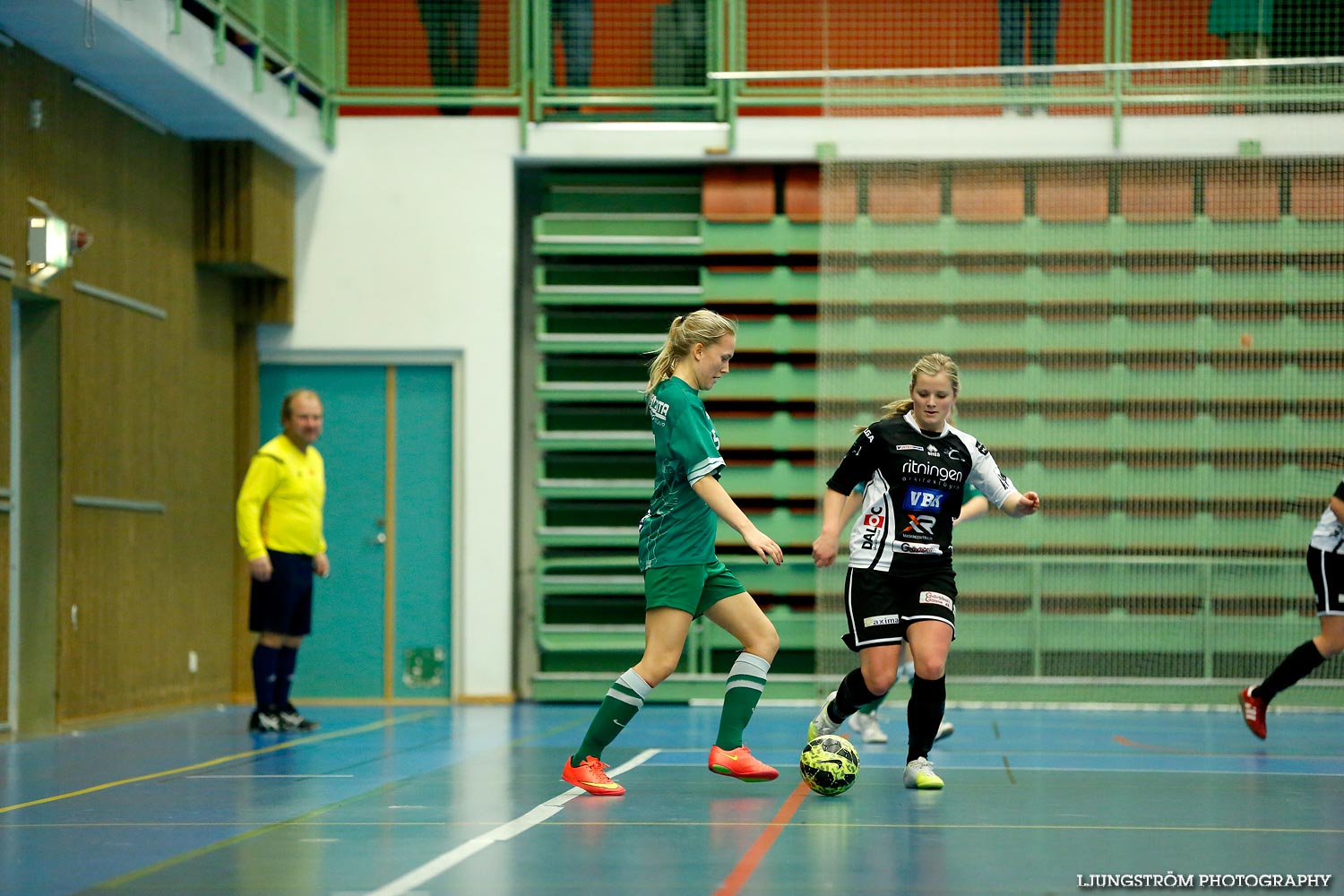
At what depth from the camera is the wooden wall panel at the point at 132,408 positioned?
999cm

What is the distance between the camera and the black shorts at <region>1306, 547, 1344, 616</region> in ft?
29.2

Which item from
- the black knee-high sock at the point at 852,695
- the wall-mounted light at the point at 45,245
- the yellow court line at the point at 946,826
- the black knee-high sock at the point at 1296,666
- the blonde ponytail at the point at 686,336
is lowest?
the yellow court line at the point at 946,826

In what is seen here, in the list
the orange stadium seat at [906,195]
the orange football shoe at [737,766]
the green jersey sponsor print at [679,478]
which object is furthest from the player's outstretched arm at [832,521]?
the orange stadium seat at [906,195]

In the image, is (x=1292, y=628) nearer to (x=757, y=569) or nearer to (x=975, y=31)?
(x=757, y=569)

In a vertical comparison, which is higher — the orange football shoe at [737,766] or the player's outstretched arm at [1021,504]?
the player's outstretched arm at [1021,504]

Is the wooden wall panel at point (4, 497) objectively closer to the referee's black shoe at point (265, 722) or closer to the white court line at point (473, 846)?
the referee's black shoe at point (265, 722)

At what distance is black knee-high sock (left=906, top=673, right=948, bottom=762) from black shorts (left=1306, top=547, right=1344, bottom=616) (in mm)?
3538

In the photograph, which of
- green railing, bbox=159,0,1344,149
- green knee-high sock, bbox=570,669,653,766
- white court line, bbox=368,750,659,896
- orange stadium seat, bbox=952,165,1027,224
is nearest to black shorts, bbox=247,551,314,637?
white court line, bbox=368,750,659,896

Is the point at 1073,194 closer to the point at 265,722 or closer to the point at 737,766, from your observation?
the point at 265,722

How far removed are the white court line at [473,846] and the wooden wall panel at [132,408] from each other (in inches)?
203

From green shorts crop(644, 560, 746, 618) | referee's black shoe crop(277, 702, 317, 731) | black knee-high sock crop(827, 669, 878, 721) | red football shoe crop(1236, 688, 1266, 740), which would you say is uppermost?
green shorts crop(644, 560, 746, 618)

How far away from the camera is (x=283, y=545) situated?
982cm

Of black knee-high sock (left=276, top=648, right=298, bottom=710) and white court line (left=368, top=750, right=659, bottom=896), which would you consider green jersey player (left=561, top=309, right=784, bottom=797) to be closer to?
white court line (left=368, top=750, right=659, bottom=896)

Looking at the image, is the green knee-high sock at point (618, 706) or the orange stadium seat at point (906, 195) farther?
the orange stadium seat at point (906, 195)
